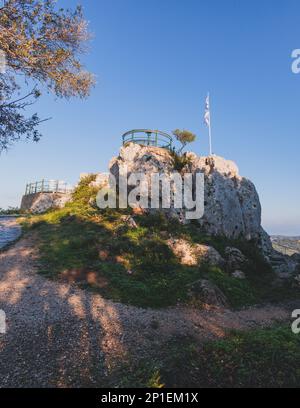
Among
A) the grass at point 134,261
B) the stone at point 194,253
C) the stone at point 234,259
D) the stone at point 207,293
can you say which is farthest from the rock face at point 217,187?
the stone at point 207,293

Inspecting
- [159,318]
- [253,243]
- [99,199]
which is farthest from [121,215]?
→ [159,318]

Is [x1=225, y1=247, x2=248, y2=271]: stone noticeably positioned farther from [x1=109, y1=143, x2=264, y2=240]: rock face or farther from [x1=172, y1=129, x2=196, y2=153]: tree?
[x1=172, y1=129, x2=196, y2=153]: tree

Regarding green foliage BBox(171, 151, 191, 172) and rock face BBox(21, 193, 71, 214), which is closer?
green foliage BBox(171, 151, 191, 172)

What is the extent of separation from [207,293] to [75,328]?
6.14 meters

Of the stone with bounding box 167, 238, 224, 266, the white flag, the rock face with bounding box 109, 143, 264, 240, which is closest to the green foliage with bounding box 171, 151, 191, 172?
the rock face with bounding box 109, 143, 264, 240

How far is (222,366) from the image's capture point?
7.39 m

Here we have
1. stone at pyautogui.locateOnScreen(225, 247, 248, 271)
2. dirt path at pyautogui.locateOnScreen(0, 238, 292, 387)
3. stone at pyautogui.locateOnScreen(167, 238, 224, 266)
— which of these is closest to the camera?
dirt path at pyautogui.locateOnScreen(0, 238, 292, 387)

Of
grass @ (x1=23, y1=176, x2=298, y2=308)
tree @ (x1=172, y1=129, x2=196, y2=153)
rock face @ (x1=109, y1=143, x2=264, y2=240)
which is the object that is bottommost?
grass @ (x1=23, y1=176, x2=298, y2=308)

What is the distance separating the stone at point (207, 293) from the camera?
Answer: 43.0ft

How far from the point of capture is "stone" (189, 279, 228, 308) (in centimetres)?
1312

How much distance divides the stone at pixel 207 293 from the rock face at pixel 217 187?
30.5 feet

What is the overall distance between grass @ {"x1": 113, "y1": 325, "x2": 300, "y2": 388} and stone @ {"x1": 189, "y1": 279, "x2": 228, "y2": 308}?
13.8 feet

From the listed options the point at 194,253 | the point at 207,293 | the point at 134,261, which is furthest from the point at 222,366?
the point at 194,253

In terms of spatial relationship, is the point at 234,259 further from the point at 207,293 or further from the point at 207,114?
the point at 207,114
